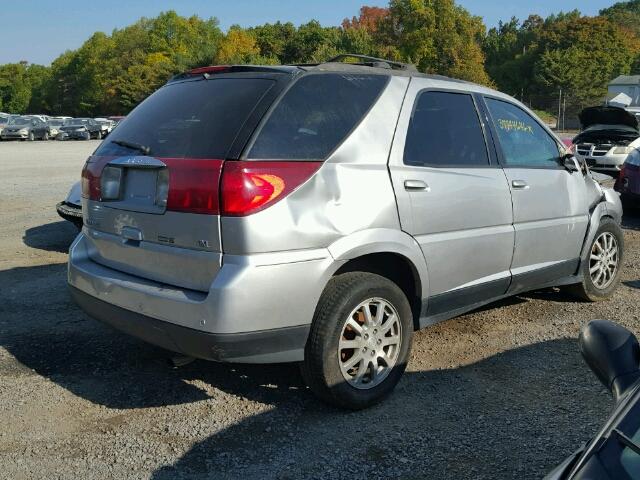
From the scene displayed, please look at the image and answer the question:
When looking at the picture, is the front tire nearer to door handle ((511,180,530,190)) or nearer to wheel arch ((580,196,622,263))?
door handle ((511,180,530,190))

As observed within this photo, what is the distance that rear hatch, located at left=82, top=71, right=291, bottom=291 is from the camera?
10.5 feet

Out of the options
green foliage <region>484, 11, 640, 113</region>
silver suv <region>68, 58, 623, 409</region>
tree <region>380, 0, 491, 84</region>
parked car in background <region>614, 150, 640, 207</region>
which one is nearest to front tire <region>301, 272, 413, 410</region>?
silver suv <region>68, 58, 623, 409</region>

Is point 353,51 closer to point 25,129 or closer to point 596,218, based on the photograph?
point 25,129

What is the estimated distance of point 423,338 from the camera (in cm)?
485

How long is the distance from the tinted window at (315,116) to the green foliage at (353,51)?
40.5 meters

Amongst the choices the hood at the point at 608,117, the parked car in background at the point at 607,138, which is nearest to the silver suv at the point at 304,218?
the parked car in background at the point at 607,138

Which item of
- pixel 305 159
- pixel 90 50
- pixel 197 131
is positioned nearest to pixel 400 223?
pixel 305 159

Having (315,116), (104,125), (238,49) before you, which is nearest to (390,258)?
(315,116)

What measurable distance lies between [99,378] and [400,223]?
83.9 inches

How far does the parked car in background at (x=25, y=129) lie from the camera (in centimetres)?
4075

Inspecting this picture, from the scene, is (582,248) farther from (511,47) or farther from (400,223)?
(511,47)

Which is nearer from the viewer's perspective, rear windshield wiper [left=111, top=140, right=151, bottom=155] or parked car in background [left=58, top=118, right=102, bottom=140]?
rear windshield wiper [left=111, top=140, right=151, bottom=155]

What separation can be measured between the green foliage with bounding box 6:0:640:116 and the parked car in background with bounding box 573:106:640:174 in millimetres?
32793

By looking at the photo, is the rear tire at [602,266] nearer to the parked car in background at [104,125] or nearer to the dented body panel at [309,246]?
the dented body panel at [309,246]
